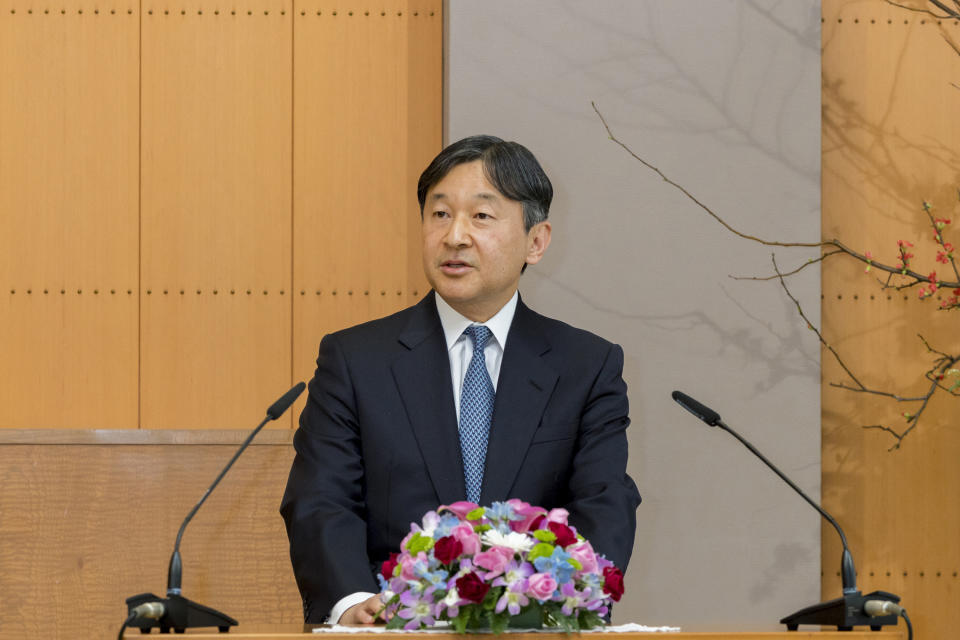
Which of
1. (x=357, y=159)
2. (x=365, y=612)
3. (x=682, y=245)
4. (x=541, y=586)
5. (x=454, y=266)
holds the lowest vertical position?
(x=365, y=612)

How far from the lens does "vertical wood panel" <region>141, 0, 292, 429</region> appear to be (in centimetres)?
334

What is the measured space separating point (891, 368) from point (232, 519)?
72.9 inches

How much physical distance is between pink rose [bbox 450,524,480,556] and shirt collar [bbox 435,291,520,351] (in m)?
0.86

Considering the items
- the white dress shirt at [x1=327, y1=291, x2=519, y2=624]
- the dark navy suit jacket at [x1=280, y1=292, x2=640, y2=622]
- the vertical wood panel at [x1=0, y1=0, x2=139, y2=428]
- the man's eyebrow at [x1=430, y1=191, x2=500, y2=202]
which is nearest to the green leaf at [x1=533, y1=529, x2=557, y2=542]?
the dark navy suit jacket at [x1=280, y1=292, x2=640, y2=622]

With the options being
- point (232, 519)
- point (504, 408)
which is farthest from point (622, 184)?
point (232, 519)

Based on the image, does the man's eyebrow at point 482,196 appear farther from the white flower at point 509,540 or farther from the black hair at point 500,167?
the white flower at point 509,540

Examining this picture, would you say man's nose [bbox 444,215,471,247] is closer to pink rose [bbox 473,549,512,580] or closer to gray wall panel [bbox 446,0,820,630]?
gray wall panel [bbox 446,0,820,630]

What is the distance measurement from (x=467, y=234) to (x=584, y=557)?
91 cm

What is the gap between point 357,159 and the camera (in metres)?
3.38

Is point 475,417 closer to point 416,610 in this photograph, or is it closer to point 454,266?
point 454,266

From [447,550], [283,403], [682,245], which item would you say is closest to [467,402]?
[283,403]

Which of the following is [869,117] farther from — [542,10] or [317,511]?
[317,511]

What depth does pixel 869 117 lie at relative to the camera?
3.35 metres

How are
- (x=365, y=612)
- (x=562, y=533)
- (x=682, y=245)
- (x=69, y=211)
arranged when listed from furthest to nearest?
(x=69, y=211) → (x=682, y=245) → (x=365, y=612) → (x=562, y=533)
